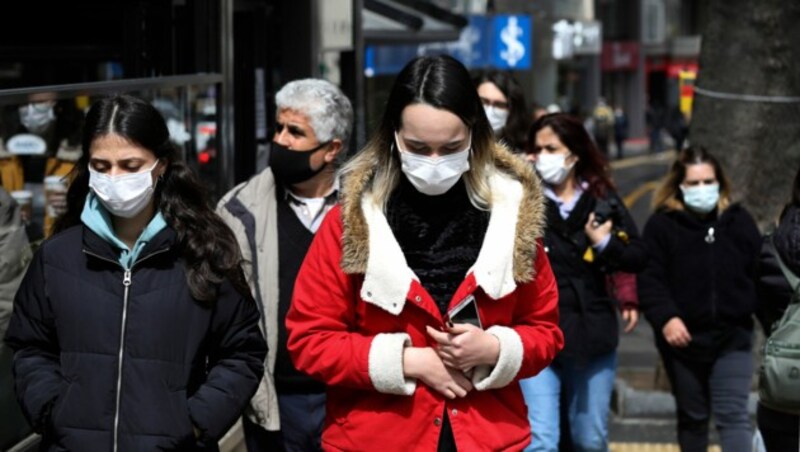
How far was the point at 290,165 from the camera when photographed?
4805mm

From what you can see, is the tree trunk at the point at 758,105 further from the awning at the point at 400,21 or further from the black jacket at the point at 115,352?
the black jacket at the point at 115,352

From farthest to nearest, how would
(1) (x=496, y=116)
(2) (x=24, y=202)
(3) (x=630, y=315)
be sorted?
(1) (x=496, y=116), (3) (x=630, y=315), (2) (x=24, y=202)

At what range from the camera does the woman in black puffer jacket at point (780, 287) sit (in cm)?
483

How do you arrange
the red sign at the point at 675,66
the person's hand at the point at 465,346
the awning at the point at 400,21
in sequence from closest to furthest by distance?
the person's hand at the point at 465,346
the awning at the point at 400,21
the red sign at the point at 675,66

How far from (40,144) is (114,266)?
2.36 meters

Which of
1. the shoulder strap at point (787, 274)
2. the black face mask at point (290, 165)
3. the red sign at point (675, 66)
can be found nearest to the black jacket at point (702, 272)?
the shoulder strap at point (787, 274)

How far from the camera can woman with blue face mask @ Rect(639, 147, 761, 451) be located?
20.2 feet

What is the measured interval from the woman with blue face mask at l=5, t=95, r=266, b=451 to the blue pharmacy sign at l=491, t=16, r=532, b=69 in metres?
19.3

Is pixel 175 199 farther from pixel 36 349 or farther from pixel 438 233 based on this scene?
pixel 438 233

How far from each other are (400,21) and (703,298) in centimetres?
709

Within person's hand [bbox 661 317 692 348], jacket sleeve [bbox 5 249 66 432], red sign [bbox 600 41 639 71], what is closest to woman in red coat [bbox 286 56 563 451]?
jacket sleeve [bbox 5 249 66 432]

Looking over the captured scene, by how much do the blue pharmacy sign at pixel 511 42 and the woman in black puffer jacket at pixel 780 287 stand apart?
58.8ft

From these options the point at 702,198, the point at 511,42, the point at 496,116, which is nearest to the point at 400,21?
the point at 496,116

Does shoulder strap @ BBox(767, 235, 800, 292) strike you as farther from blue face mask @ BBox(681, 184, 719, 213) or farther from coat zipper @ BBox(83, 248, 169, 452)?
coat zipper @ BBox(83, 248, 169, 452)
